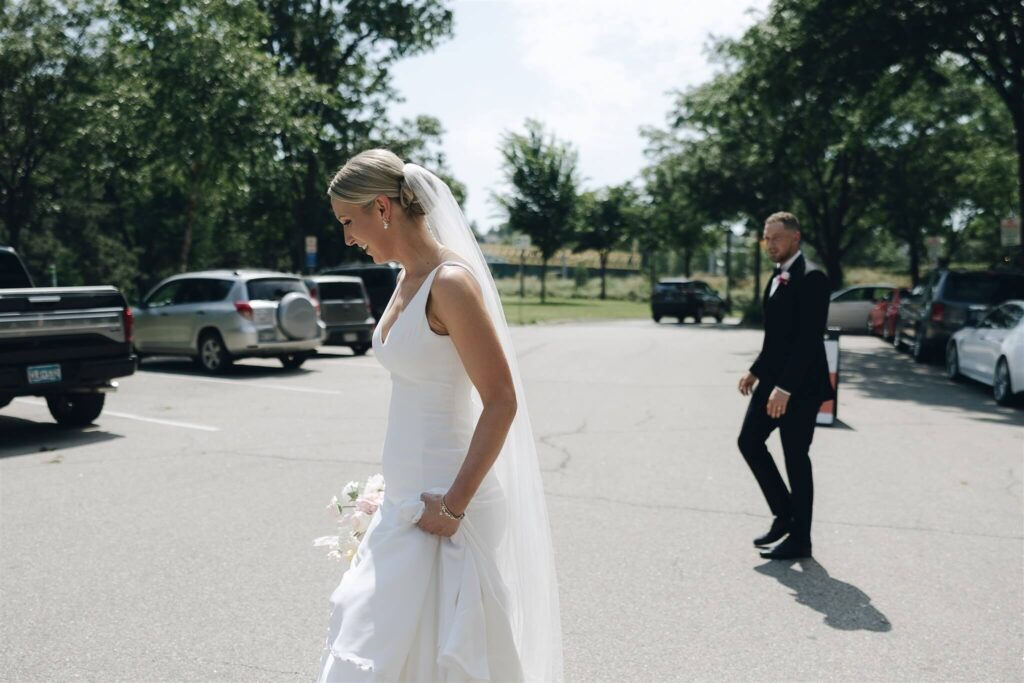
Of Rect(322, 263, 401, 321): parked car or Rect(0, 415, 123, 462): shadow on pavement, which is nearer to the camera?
Rect(0, 415, 123, 462): shadow on pavement

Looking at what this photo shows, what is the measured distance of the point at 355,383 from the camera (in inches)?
580

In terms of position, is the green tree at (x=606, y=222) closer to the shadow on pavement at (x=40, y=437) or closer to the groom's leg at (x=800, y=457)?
the shadow on pavement at (x=40, y=437)

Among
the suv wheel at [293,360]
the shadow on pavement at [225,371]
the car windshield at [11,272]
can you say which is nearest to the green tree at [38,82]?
the shadow on pavement at [225,371]

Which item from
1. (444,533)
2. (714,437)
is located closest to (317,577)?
(444,533)

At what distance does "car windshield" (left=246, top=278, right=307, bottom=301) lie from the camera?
16.1 m

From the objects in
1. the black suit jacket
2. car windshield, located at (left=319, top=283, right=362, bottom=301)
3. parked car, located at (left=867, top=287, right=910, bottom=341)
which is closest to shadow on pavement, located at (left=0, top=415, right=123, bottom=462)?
the black suit jacket

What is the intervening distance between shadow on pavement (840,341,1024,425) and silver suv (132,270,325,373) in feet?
28.2

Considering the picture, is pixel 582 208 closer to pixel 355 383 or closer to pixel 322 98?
pixel 322 98

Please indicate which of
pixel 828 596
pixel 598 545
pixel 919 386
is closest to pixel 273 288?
pixel 919 386

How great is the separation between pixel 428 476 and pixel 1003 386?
12.4 m

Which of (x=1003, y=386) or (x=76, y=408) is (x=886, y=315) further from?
(x=76, y=408)

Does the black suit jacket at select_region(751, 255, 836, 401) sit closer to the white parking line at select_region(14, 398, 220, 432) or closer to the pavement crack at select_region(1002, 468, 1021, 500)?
the pavement crack at select_region(1002, 468, 1021, 500)

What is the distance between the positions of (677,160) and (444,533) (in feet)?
123

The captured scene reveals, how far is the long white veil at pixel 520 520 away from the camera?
2627 millimetres
